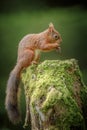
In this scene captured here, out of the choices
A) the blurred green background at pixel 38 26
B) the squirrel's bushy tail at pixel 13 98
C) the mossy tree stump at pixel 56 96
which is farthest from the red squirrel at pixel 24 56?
the blurred green background at pixel 38 26

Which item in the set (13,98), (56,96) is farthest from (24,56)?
(56,96)

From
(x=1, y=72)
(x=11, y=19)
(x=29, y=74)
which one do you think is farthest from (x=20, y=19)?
(x=29, y=74)

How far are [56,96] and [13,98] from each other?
15.5 inches

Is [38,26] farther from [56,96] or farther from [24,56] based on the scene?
[56,96]

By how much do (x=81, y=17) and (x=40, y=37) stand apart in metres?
1.89

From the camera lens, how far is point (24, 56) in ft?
9.42

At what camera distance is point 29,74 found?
104 inches

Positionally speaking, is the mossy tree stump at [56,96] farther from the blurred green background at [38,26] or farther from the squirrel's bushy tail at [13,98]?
the blurred green background at [38,26]

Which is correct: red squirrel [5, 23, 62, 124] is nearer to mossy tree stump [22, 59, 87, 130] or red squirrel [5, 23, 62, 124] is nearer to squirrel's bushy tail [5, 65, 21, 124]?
squirrel's bushy tail [5, 65, 21, 124]

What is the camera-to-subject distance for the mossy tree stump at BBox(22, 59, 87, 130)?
7.79 ft

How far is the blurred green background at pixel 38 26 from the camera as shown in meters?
4.62

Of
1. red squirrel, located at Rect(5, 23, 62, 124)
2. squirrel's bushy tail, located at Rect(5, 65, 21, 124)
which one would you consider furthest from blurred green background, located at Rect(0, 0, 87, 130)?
squirrel's bushy tail, located at Rect(5, 65, 21, 124)

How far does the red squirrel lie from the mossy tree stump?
10 centimetres

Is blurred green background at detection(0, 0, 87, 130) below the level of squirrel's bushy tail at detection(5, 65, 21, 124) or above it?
above
